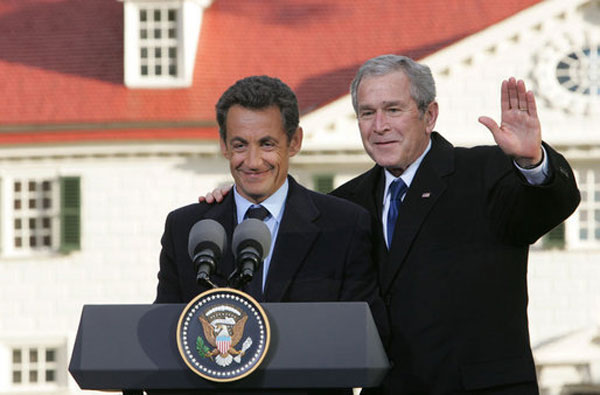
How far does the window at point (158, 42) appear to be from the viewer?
94.9 feet

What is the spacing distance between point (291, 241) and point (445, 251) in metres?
1.03

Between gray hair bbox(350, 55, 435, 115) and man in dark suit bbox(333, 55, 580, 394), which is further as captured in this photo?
gray hair bbox(350, 55, 435, 115)

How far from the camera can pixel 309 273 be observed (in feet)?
16.1

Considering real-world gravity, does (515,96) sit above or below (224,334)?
above

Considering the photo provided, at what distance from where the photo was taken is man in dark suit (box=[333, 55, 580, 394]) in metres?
5.66

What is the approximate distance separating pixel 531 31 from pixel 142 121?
749cm

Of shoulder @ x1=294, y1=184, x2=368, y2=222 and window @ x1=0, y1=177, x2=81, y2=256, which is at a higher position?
window @ x1=0, y1=177, x2=81, y2=256

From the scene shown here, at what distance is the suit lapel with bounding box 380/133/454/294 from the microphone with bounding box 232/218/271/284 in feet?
4.55

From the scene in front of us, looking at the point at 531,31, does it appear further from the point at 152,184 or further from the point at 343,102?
the point at 152,184

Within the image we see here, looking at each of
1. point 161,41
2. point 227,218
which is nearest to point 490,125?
point 227,218

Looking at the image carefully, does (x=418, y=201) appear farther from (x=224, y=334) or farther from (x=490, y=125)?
(x=224, y=334)

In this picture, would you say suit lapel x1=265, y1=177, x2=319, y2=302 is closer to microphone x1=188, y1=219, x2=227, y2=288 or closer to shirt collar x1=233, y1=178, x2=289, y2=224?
shirt collar x1=233, y1=178, x2=289, y2=224

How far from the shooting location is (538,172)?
526 cm

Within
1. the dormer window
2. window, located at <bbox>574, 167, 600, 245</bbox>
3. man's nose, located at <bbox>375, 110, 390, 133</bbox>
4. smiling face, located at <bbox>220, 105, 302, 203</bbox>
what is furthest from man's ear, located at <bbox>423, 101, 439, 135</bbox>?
the dormer window
